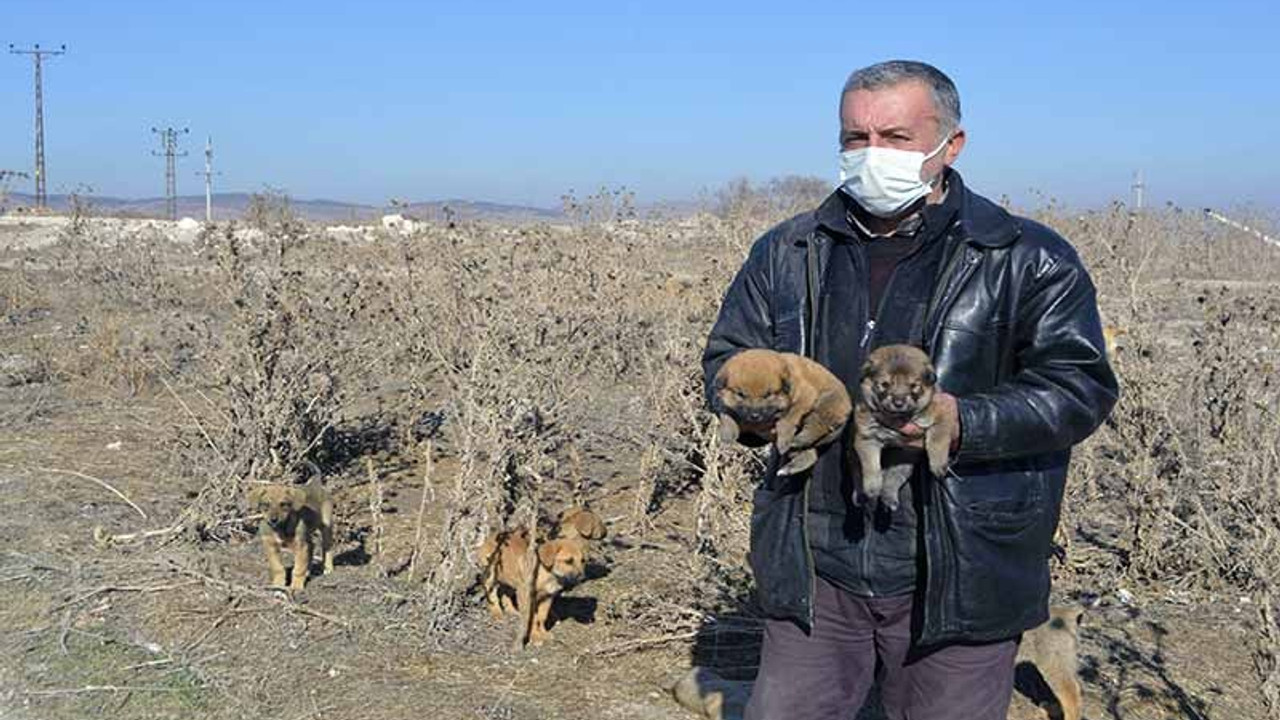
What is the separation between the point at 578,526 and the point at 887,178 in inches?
160

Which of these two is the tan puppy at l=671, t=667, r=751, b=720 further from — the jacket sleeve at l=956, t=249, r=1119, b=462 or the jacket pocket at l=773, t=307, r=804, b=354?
the jacket sleeve at l=956, t=249, r=1119, b=462

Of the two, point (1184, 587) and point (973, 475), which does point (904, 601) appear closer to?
point (973, 475)

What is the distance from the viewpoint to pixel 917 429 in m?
2.99

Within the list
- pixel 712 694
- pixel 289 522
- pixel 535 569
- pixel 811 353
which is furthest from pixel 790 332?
pixel 289 522

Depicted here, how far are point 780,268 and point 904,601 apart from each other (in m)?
0.92

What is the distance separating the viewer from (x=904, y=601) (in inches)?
128

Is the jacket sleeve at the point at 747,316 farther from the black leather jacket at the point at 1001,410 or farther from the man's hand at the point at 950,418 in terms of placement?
the man's hand at the point at 950,418

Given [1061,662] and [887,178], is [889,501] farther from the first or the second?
[1061,662]

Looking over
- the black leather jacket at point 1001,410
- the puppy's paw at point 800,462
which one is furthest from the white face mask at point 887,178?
the puppy's paw at point 800,462

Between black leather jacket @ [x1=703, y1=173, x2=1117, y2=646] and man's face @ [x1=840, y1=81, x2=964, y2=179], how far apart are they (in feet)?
0.53

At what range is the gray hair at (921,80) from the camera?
10.5 ft

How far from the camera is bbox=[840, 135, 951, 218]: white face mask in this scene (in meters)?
3.18

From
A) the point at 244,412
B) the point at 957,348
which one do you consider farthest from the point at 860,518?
the point at 244,412

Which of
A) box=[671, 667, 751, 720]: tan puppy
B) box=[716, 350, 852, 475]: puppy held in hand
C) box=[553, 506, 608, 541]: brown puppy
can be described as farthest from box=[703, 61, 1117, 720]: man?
box=[553, 506, 608, 541]: brown puppy
